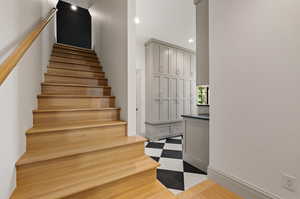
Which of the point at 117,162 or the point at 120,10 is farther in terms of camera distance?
the point at 120,10

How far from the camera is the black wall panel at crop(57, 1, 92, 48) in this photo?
4664 mm

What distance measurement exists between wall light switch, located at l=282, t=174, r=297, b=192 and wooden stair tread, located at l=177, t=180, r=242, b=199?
0.48 m

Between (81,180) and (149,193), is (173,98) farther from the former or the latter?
(81,180)

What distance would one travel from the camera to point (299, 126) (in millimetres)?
1064

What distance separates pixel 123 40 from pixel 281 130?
1984mm

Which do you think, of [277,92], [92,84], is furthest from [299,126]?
[92,84]

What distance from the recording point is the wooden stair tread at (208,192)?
1461mm

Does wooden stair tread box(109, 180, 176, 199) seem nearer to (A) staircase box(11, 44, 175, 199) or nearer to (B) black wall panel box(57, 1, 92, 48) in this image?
(A) staircase box(11, 44, 175, 199)

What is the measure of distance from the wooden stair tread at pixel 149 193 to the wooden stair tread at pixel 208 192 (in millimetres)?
391

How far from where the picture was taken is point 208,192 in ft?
5.04

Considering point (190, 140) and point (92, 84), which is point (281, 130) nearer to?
point (190, 140)

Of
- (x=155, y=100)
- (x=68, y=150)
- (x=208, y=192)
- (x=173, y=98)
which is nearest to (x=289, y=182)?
(x=208, y=192)

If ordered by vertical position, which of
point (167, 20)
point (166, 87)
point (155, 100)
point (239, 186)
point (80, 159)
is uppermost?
point (167, 20)

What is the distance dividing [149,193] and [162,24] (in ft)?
10.3
